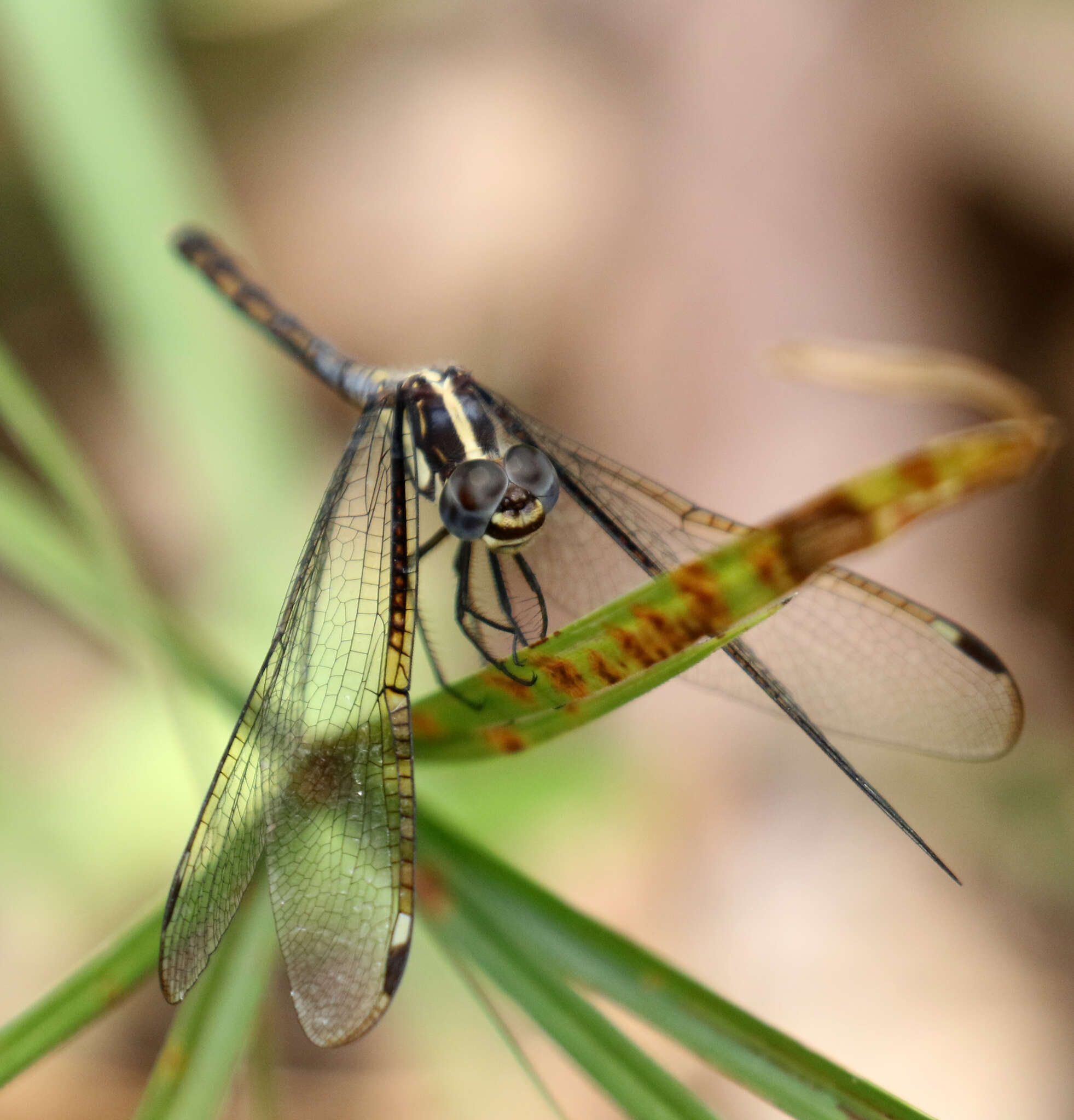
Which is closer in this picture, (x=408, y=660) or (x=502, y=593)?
(x=408, y=660)

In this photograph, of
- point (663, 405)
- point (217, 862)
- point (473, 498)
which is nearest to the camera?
point (217, 862)

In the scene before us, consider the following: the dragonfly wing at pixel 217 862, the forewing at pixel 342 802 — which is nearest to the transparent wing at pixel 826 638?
the forewing at pixel 342 802

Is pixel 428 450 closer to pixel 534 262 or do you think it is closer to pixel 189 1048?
pixel 189 1048

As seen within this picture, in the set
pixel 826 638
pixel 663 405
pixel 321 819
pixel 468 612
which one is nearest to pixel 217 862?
pixel 321 819

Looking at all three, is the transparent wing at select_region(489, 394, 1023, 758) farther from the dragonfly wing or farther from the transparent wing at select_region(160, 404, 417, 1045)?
the dragonfly wing

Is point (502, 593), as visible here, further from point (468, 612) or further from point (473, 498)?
point (473, 498)

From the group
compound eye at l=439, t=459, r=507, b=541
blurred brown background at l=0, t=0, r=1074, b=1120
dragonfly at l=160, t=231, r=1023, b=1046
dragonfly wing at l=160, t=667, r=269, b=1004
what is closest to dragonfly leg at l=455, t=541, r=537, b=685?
dragonfly at l=160, t=231, r=1023, b=1046
